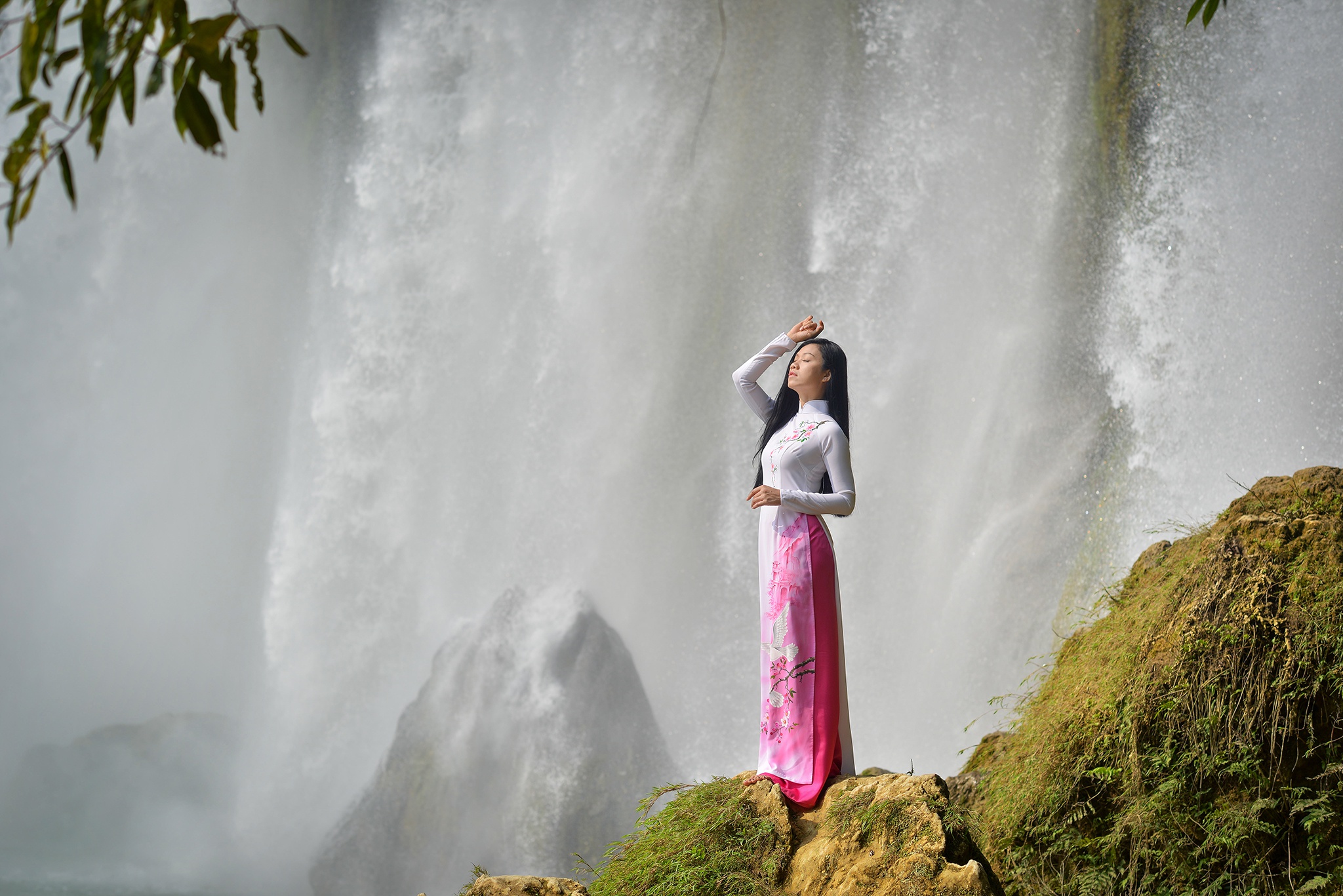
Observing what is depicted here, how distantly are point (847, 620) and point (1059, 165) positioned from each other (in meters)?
5.22

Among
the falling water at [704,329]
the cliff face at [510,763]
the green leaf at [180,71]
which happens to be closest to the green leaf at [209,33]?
the green leaf at [180,71]

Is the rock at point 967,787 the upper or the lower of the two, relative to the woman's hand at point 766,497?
lower

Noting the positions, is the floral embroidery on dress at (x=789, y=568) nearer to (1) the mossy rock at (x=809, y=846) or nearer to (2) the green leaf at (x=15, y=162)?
(1) the mossy rock at (x=809, y=846)

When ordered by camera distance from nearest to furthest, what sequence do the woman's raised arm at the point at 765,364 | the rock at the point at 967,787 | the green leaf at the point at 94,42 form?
the green leaf at the point at 94,42 → the woman's raised arm at the point at 765,364 → the rock at the point at 967,787

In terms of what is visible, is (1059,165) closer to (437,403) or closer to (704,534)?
(704,534)

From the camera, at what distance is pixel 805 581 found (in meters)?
3.35

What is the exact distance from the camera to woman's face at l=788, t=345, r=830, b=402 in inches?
139

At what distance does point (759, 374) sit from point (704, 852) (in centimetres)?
167

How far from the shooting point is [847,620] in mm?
10117

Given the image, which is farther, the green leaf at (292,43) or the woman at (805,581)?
the woman at (805,581)

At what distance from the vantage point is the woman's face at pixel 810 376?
11.6 feet

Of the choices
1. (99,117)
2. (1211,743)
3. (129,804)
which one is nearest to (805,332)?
(1211,743)

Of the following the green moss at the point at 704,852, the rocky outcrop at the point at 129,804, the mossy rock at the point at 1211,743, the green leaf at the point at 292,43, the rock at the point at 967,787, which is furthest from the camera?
the rocky outcrop at the point at 129,804

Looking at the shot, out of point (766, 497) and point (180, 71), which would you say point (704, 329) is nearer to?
point (766, 497)
